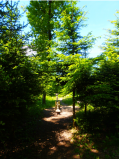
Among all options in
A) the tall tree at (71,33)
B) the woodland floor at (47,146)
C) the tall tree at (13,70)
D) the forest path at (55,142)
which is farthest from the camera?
the tall tree at (71,33)

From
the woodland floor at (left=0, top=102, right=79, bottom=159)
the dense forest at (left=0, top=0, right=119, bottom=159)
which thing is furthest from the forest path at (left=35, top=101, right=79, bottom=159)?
the dense forest at (left=0, top=0, right=119, bottom=159)

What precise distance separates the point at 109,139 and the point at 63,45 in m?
6.68

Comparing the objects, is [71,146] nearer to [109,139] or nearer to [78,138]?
[78,138]

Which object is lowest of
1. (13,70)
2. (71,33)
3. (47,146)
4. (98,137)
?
(47,146)

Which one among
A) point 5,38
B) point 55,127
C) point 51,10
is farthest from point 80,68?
point 51,10

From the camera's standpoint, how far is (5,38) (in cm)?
509

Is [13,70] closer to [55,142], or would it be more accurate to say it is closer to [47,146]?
[47,146]

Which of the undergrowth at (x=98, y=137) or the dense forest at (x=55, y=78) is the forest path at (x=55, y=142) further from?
the dense forest at (x=55, y=78)

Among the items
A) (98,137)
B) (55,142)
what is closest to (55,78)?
(55,142)

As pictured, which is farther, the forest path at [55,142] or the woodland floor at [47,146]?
the forest path at [55,142]

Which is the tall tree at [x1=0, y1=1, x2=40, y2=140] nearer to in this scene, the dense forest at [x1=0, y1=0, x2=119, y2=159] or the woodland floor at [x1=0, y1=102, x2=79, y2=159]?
the dense forest at [x1=0, y1=0, x2=119, y2=159]

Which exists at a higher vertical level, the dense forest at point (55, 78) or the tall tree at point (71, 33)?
the tall tree at point (71, 33)

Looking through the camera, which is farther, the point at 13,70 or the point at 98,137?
the point at 98,137

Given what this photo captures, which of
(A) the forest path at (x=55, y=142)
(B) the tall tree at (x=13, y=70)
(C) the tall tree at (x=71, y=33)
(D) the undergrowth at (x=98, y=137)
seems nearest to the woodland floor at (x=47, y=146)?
(A) the forest path at (x=55, y=142)
